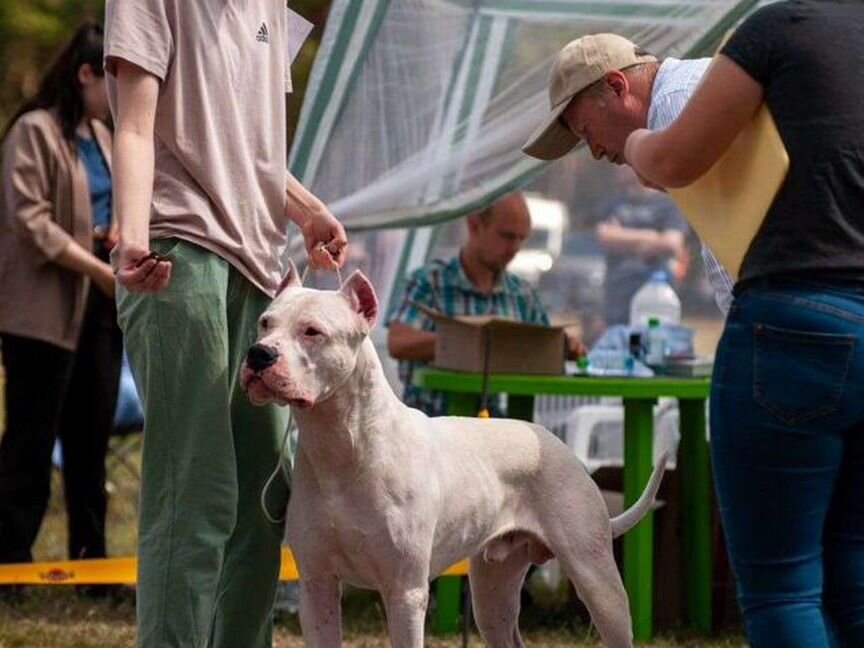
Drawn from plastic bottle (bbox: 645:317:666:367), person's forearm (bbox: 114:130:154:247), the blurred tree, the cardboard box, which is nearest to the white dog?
person's forearm (bbox: 114:130:154:247)

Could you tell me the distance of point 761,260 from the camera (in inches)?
116

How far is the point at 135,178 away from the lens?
11.6 ft

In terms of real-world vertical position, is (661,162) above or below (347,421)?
above

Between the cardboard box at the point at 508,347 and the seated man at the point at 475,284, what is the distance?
55 cm

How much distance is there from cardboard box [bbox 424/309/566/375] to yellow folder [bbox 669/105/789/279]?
2.98 metres

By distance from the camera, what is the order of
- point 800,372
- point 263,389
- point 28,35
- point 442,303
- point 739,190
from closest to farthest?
1. point 800,372
2. point 739,190
3. point 263,389
4. point 442,303
5. point 28,35

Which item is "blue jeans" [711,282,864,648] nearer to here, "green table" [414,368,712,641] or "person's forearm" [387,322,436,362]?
"green table" [414,368,712,641]

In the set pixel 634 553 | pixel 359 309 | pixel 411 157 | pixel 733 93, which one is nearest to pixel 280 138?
pixel 359 309

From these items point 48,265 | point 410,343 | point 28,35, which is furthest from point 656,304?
point 28,35

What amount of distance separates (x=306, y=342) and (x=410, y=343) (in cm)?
297

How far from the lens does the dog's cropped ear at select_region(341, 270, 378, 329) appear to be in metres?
3.84

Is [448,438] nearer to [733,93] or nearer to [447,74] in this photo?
[733,93]

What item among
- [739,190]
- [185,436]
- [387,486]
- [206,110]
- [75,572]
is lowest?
[75,572]

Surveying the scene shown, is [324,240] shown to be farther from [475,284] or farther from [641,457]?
[475,284]
